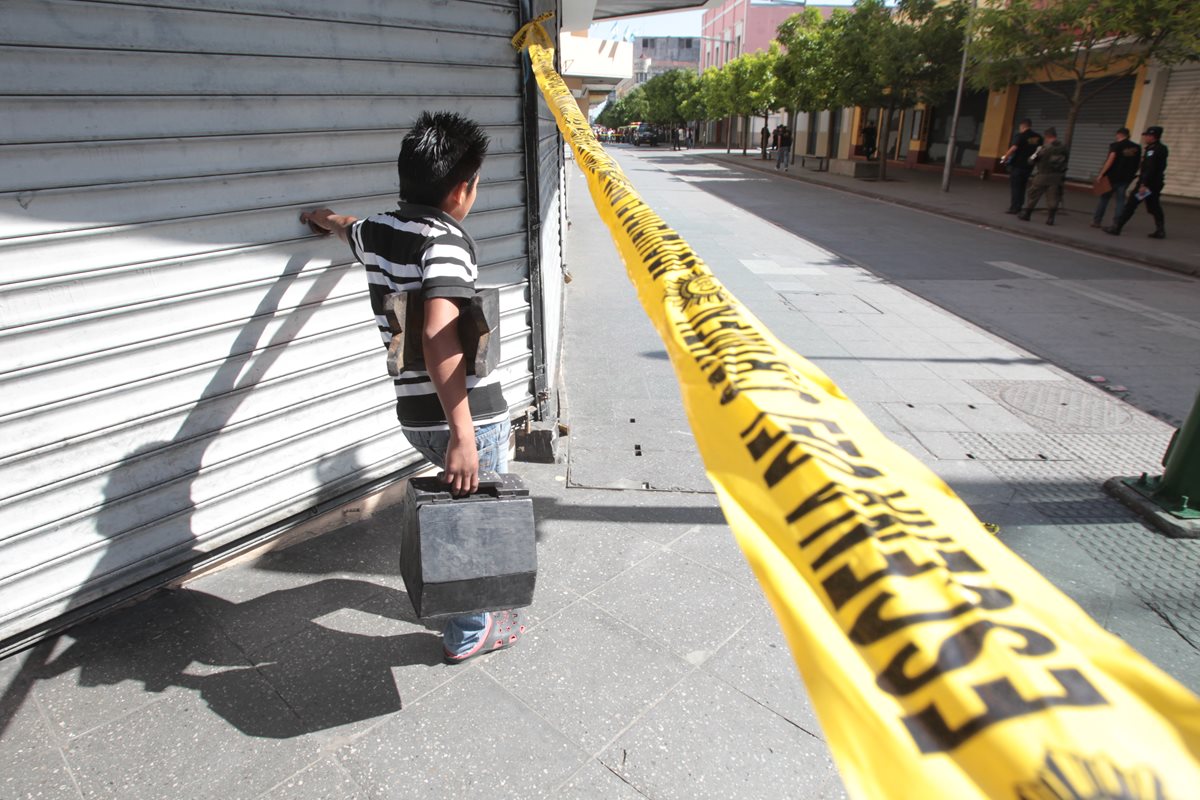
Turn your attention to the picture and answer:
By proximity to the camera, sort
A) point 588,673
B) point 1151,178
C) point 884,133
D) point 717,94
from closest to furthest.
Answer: point 588,673, point 1151,178, point 884,133, point 717,94

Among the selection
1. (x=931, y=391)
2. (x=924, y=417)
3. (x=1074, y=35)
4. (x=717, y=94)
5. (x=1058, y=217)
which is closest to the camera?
(x=924, y=417)

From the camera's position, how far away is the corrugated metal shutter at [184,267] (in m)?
2.40

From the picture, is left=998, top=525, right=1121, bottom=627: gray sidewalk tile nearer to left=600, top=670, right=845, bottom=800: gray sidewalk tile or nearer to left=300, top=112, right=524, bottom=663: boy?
left=600, top=670, right=845, bottom=800: gray sidewalk tile

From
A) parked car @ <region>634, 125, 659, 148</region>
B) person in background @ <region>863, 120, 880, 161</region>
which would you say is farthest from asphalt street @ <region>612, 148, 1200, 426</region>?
parked car @ <region>634, 125, 659, 148</region>

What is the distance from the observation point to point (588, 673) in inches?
105

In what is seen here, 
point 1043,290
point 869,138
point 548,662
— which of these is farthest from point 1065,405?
point 869,138

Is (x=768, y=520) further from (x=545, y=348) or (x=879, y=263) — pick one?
(x=879, y=263)

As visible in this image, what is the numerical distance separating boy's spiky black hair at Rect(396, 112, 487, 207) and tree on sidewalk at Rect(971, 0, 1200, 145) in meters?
14.9

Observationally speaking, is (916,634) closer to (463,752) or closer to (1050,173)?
(463,752)

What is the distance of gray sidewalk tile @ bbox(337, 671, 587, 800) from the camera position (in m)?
2.18

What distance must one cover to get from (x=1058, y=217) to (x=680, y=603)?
17.2 metres

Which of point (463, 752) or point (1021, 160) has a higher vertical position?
point (1021, 160)

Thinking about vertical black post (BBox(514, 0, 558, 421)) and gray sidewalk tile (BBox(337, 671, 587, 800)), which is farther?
vertical black post (BBox(514, 0, 558, 421))

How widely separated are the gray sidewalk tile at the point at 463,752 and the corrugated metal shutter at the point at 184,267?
4.49 ft
